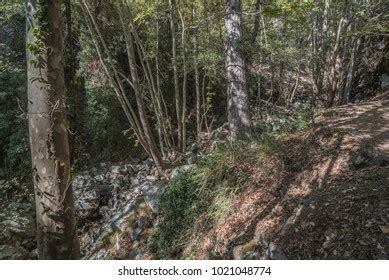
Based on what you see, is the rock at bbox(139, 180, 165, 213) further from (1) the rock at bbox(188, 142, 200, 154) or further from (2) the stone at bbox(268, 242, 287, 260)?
(2) the stone at bbox(268, 242, 287, 260)

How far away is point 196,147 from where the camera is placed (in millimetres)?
8797

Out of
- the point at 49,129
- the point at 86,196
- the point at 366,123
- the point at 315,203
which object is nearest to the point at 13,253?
the point at 86,196

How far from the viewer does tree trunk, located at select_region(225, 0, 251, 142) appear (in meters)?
5.79

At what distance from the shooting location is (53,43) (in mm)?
2258

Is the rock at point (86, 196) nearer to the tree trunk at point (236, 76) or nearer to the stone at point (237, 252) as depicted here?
the tree trunk at point (236, 76)

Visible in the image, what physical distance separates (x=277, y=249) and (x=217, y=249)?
95cm

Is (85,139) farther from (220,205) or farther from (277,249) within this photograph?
(277,249)

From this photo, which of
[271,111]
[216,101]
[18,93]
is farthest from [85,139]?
[271,111]

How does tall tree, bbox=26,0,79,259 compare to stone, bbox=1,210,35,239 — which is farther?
stone, bbox=1,210,35,239

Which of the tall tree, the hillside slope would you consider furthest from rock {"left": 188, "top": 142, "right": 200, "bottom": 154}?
the tall tree

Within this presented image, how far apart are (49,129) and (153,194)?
386 cm

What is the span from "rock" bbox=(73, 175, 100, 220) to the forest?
0.03m

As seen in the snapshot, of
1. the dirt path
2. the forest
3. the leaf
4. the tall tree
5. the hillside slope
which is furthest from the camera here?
the dirt path

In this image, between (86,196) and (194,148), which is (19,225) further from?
(194,148)
